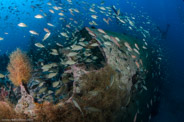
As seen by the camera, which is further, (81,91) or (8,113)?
(81,91)

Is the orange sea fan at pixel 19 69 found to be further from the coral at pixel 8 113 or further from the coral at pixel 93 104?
the coral at pixel 93 104

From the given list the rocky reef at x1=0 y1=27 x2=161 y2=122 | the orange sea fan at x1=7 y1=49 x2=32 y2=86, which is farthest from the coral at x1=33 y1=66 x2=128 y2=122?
the orange sea fan at x1=7 y1=49 x2=32 y2=86

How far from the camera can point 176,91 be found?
64.1 feet

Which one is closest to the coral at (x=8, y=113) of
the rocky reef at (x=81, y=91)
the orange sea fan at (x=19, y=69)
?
the rocky reef at (x=81, y=91)

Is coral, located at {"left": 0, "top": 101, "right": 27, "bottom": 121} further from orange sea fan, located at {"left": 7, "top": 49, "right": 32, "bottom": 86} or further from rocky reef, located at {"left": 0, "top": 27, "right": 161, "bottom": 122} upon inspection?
orange sea fan, located at {"left": 7, "top": 49, "right": 32, "bottom": 86}

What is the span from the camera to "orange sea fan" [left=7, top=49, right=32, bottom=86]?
459cm

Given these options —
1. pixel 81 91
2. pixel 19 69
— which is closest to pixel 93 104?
pixel 81 91

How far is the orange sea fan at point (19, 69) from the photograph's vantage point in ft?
15.1

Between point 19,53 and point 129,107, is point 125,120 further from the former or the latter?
point 19,53

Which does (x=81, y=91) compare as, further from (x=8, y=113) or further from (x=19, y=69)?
(x=19, y=69)

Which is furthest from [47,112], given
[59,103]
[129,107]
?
[129,107]

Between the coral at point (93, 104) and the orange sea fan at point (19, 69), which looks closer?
the coral at point (93, 104)

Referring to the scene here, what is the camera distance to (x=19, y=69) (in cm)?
470

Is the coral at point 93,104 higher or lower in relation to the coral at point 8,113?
higher
